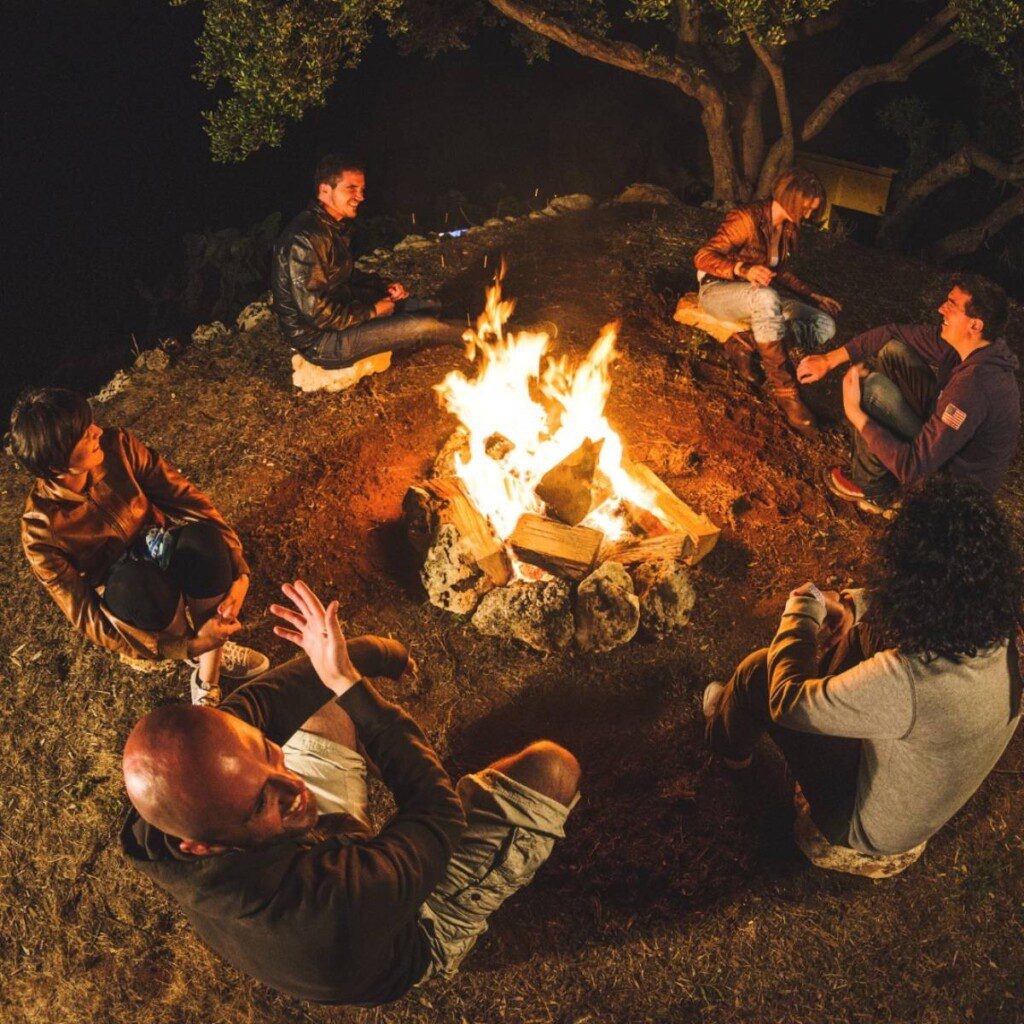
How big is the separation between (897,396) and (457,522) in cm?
313

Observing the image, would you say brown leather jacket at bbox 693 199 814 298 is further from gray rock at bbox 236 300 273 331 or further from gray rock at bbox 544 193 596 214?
gray rock at bbox 236 300 273 331

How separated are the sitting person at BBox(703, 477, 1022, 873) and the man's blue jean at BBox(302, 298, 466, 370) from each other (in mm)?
4164

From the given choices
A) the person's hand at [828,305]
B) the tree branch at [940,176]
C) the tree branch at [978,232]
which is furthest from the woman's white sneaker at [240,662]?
the tree branch at [978,232]

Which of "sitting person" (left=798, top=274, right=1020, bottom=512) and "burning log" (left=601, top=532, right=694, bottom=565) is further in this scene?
"burning log" (left=601, top=532, right=694, bottom=565)

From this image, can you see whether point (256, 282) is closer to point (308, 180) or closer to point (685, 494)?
point (308, 180)

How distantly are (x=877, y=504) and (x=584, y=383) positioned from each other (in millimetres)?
2329

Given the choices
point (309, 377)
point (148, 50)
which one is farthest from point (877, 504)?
point (148, 50)

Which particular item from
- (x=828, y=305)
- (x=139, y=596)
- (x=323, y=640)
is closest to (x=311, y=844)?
(x=323, y=640)

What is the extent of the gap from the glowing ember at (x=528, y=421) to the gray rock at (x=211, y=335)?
2.38 m

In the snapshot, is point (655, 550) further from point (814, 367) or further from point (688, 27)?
point (688, 27)

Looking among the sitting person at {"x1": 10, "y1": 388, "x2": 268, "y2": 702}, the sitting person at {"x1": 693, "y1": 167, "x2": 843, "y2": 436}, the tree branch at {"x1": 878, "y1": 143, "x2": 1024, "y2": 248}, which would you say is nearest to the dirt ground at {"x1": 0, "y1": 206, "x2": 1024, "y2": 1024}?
the sitting person at {"x1": 693, "y1": 167, "x2": 843, "y2": 436}

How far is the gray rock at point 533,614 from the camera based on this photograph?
5.02 m

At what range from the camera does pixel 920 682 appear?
10.5ft

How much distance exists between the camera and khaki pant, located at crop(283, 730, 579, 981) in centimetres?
355
